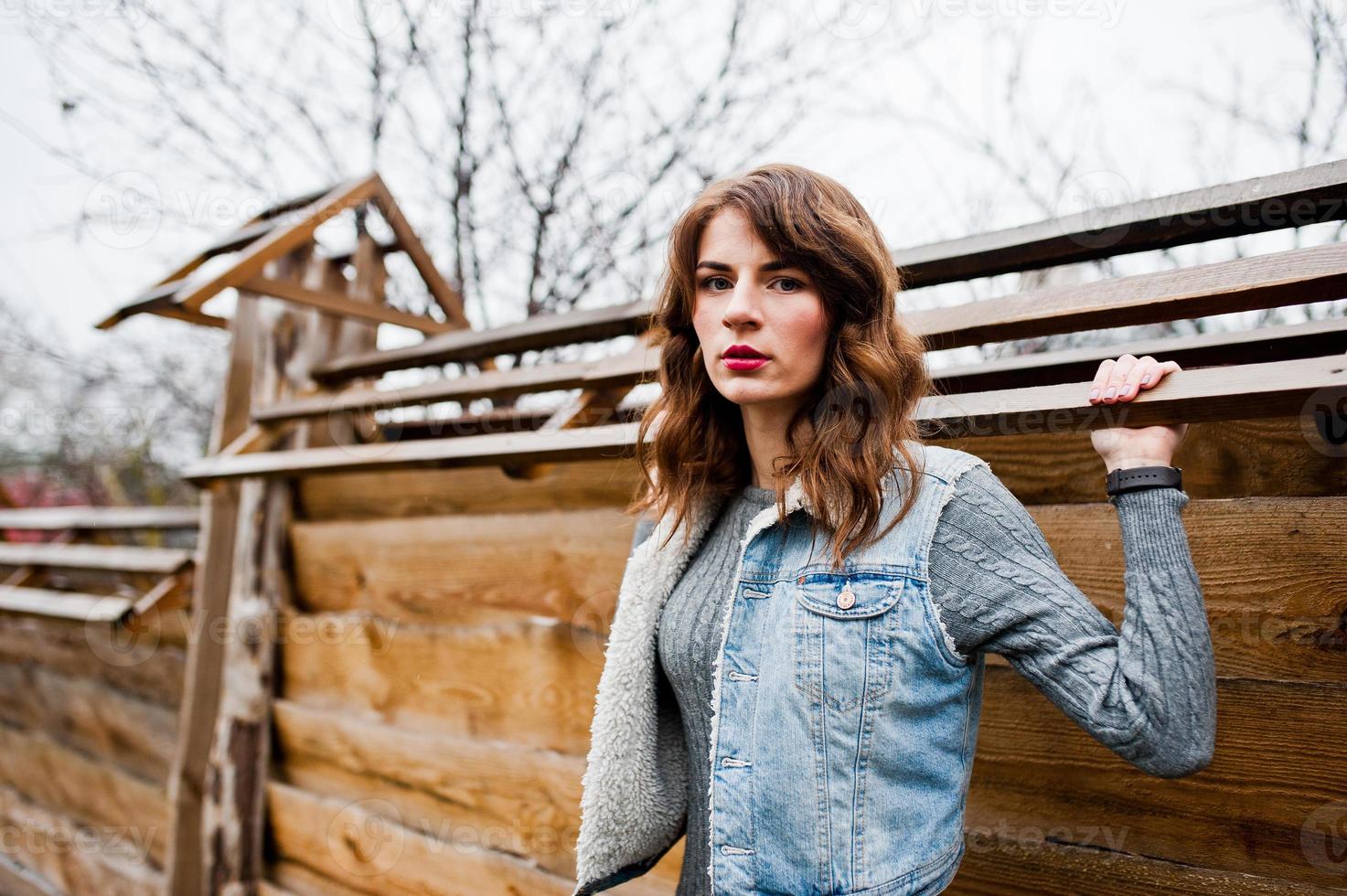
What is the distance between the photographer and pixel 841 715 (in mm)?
1149

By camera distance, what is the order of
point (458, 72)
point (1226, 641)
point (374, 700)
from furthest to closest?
point (458, 72)
point (374, 700)
point (1226, 641)

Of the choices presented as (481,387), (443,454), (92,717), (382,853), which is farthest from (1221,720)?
(92,717)

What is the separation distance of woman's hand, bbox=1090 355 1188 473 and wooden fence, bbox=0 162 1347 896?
3 centimetres

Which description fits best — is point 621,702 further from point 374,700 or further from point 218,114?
point 218,114

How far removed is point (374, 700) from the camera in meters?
2.77

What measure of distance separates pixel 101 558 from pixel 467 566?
1.90 m

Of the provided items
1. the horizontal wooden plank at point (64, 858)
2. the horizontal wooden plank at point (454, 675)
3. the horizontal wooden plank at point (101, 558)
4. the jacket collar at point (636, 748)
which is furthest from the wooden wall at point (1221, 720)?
the horizontal wooden plank at point (64, 858)

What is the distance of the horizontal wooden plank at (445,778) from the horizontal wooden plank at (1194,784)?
1.10 metres

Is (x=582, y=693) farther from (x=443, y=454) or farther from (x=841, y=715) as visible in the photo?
(x=841, y=715)

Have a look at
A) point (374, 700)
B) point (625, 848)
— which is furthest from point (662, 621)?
point (374, 700)

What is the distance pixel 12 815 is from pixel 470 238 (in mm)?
4006

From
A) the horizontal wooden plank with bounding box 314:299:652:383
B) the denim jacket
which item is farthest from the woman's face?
the horizontal wooden plank with bounding box 314:299:652:383
